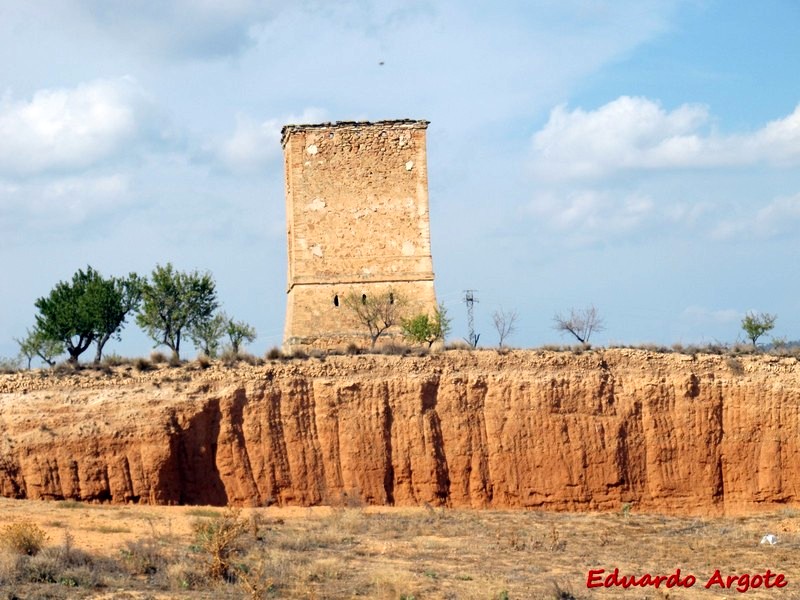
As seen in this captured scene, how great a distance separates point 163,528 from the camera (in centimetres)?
2159

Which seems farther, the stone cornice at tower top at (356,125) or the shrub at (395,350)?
the stone cornice at tower top at (356,125)

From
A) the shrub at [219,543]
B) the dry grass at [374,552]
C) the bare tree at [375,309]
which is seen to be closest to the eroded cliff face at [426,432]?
the dry grass at [374,552]

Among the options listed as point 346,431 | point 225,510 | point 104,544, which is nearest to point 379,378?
point 346,431

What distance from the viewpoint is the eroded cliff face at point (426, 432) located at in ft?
82.6

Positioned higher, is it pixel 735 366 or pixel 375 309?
pixel 375 309

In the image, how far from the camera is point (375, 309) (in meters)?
35.2

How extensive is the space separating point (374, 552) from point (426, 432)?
19.7 ft

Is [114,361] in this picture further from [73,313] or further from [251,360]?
[73,313]

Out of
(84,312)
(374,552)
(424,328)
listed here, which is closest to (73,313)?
(84,312)

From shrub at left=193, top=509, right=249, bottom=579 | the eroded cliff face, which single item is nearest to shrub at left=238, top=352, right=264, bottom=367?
the eroded cliff face

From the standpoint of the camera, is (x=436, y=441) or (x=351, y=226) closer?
(x=436, y=441)

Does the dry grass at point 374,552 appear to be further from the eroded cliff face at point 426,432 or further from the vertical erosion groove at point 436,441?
the eroded cliff face at point 426,432

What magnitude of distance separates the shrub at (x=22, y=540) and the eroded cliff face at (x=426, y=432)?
626 centimetres

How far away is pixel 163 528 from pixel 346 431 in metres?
5.62
